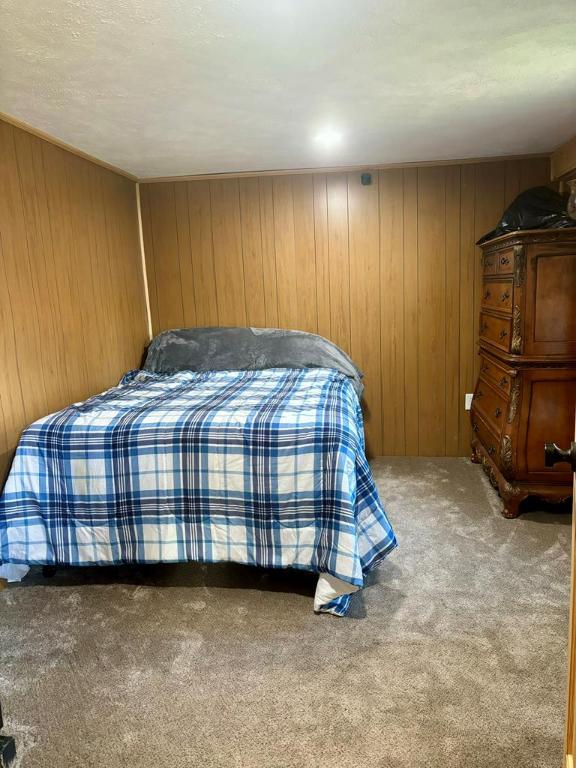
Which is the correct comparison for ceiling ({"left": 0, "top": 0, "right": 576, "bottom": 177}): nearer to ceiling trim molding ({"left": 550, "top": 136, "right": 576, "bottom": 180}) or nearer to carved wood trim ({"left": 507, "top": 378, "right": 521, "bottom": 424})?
ceiling trim molding ({"left": 550, "top": 136, "right": 576, "bottom": 180})

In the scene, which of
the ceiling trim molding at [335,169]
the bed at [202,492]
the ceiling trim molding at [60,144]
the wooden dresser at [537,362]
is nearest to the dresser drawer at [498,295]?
the wooden dresser at [537,362]

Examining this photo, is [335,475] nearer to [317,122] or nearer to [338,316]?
[317,122]

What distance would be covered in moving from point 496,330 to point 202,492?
201 cm

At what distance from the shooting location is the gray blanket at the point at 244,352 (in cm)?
372

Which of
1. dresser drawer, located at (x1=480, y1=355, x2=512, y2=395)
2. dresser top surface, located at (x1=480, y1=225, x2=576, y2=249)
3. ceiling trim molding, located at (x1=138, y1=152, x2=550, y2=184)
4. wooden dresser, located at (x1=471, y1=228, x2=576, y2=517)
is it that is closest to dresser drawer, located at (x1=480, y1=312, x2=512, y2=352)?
wooden dresser, located at (x1=471, y1=228, x2=576, y2=517)

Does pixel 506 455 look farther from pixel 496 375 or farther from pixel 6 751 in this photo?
pixel 6 751

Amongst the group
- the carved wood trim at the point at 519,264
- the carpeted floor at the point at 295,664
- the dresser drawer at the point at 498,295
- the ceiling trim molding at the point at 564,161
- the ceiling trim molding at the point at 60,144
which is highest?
the ceiling trim molding at the point at 60,144

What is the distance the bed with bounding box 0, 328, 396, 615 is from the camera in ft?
7.26

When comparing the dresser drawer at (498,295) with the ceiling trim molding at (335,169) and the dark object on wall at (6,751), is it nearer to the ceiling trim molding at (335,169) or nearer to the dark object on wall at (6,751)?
the ceiling trim molding at (335,169)

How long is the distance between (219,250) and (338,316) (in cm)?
99

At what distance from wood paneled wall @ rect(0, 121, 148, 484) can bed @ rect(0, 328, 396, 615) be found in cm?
27

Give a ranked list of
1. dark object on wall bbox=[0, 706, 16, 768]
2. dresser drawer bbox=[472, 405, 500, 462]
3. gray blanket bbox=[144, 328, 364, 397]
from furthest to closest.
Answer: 1. gray blanket bbox=[144, 328, 364, 397]
2. dresser drawer bbox=[472, 405, 500, 462]
3. dark object on wall bbox=[0, 706, 16, 768]

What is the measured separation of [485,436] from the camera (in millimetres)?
3412

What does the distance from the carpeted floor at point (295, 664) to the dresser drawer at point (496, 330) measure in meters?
1.05
